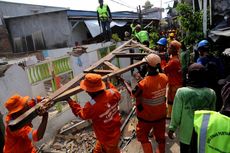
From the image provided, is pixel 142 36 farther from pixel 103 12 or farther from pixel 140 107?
pixel 140 107

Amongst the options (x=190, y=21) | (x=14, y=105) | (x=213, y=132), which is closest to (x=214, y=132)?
(x=213, y=132)

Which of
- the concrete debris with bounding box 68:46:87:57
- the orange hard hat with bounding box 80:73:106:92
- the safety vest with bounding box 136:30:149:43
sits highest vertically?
the safety vest with bounding box 136:30:149:43

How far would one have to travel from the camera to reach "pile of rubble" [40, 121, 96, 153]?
215 inches

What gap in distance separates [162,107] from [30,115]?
217 cm

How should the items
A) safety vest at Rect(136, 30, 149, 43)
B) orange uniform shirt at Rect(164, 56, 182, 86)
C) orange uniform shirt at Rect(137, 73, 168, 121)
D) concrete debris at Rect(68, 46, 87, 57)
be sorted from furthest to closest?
safety vest at Rect(136, 30, 149, 43) < concrete debris at Rect(68, 46, 87, 57) < orange uniform shirt at Rect(164, 56, 182, 86) < orange uniform shirt at Rect(137, 73, 168, 121)

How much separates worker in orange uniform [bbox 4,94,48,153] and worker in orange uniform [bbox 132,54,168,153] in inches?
62.1

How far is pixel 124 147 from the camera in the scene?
5.25m

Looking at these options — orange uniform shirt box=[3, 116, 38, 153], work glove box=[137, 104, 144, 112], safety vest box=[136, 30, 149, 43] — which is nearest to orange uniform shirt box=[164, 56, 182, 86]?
work glove box=[137, 104, 144, 112]

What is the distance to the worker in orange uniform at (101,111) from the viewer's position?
328 cm

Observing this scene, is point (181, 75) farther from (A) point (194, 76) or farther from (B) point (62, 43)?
(B) point (62, 43)

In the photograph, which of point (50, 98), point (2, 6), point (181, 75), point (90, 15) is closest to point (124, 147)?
point (181, 75)

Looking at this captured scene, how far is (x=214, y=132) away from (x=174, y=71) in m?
3.67

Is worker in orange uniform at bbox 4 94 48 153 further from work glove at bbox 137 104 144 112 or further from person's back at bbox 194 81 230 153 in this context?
person's back at bbox 194 81 230 153

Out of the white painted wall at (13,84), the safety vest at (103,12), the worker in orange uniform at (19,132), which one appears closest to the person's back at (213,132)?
the worker in orange uniform at (19,132)
